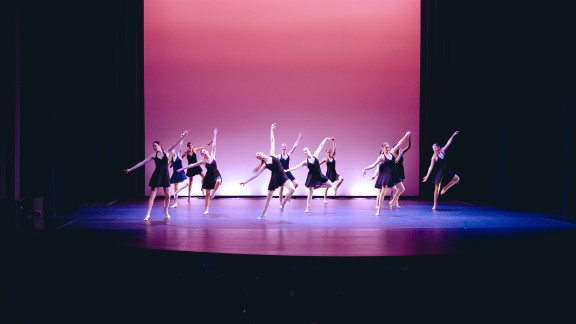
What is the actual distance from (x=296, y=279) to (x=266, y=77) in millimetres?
8165

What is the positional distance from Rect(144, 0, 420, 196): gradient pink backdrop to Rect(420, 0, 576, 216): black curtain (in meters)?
1.21

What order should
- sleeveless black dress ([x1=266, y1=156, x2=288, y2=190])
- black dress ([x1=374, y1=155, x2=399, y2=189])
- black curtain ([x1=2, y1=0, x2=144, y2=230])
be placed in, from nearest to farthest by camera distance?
black curtain ([x1=2, y1=0, x2=144, y2=230])
sleeveless black dress ([x1=266, y1=156, x2=288, y2=190])
black dress ([x1=374, y1=155, x2=399, y2=189])

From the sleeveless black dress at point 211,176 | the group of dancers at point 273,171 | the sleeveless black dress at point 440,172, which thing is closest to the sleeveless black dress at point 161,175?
the group of dancers at point 273,171

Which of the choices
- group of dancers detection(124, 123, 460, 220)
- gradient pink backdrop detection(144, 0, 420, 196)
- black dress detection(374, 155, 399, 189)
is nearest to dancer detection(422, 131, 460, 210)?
group of dancers detection(124, 123, 460, 220)

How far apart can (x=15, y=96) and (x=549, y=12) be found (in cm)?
817

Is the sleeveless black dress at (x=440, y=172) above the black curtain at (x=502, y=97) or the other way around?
the other way around

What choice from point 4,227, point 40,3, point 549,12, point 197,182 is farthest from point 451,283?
point 197,182

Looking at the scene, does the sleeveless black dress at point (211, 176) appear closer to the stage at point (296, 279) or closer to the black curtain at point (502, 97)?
the stage at point (296, 279)

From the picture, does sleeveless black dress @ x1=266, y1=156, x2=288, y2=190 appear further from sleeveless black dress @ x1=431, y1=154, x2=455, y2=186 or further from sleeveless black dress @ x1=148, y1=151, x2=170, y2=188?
sleeveless black dress @ x1=431, y1=154, x2=455, y2=186

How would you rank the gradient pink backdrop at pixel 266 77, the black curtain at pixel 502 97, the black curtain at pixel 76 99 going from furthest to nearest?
the gradient pink backdrop at pixel 266 77, the black curtain at pixel 502 97, the black curtain at pixel 76 99

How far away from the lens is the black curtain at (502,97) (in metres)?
7.64

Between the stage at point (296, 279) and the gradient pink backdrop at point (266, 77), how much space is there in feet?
22.0

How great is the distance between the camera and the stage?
3.66 meters

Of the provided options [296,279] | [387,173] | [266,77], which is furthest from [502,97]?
[296,279]
